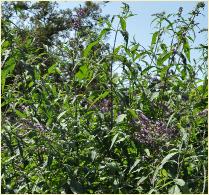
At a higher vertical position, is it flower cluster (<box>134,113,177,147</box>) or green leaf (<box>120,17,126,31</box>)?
green leaf (<box>120,17,126,31</box>)

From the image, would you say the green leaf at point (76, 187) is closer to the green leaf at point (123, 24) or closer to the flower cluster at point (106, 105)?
the flower cluster at point (106, 105)

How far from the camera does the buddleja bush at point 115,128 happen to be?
2.11 meters

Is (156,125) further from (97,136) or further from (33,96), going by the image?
(33,96)

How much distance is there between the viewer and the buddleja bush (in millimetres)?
2113

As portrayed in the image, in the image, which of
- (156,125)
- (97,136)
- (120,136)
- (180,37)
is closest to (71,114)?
(97,136)

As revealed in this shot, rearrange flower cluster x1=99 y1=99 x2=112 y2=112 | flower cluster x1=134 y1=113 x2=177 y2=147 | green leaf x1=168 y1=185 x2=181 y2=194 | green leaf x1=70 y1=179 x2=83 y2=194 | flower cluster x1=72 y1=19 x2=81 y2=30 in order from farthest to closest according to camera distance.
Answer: flower cluster x1=72 y1=19 x2=81 y2=30 → flower cluster x1=99 y1=99 x2=112 y2=112 → flower cluster x1=134 y1=113 x2=177 y2=147 → green leaf x1=70 y1=179 x2=83 y2=194 → green leaf x1=168 y1=185 x2=181 y2=194

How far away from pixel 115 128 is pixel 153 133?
216mm

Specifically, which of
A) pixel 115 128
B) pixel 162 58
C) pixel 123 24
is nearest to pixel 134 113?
pixel 115 128

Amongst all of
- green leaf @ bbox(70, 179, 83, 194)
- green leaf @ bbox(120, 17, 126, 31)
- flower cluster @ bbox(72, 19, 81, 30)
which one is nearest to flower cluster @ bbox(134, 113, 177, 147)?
green leaf @ bbox(70, 179, 83, 194)

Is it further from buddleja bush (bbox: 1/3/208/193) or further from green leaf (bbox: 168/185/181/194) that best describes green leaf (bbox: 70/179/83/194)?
green leaf (bbox: 168/185/181/194)

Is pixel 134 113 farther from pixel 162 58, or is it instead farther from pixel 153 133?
pixel 162 58

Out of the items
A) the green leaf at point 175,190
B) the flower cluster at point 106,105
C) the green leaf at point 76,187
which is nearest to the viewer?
the green leaf at point 175,190

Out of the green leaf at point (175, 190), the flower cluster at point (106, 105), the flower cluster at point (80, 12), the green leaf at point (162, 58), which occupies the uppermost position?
the flower cluster at point (80, 12)

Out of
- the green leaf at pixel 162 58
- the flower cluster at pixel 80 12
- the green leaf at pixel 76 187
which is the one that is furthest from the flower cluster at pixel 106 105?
the flower cluster at pixel 80 12
